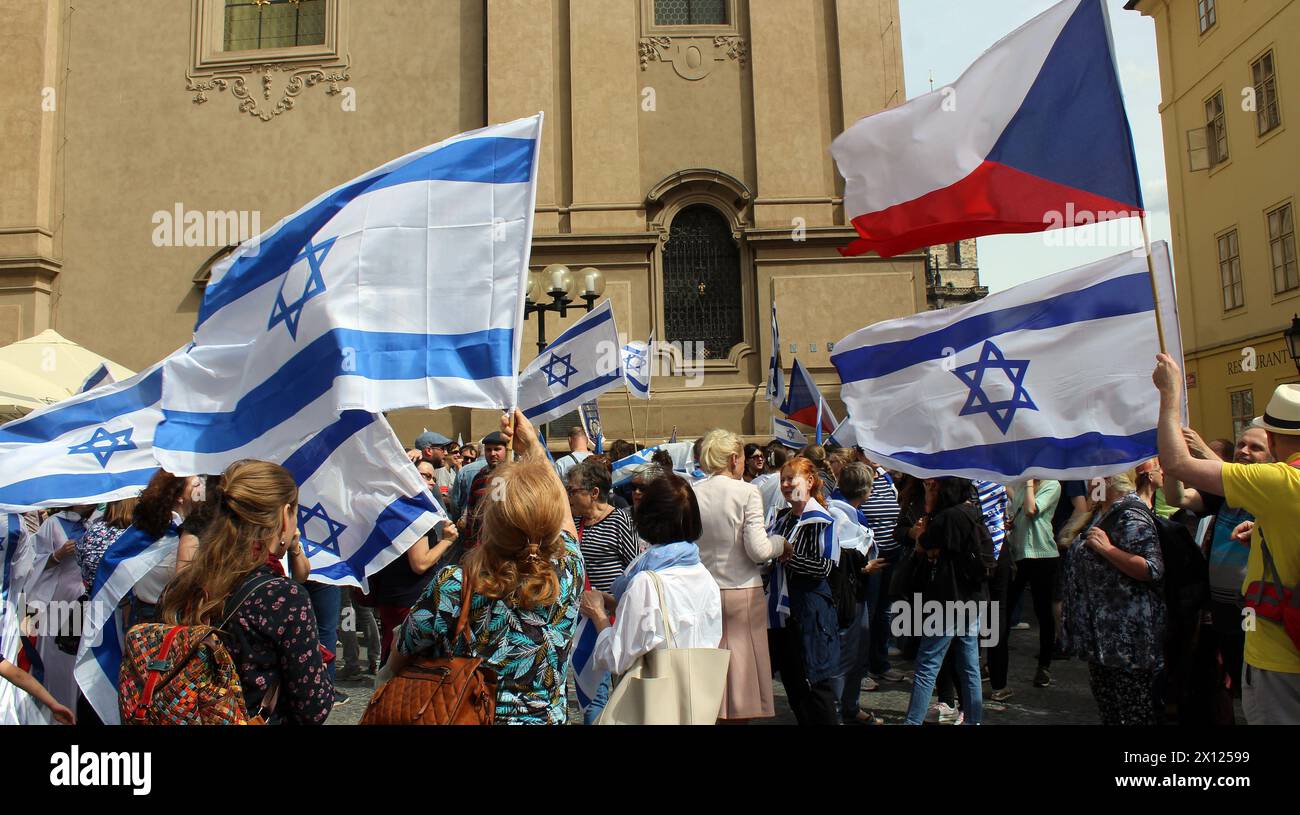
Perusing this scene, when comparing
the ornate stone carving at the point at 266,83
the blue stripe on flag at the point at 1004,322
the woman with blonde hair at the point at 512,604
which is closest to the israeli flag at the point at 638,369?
the blue stripe on flag at the point at 1004,322

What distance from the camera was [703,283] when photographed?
19.5 metres

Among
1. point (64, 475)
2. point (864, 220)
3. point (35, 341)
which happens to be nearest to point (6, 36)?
point (35, 341)

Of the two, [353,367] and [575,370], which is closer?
[353,367]

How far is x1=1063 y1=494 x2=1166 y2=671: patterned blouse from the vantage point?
511cm

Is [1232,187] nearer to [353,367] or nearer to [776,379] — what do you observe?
[776,379]

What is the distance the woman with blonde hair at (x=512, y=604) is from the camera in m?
3.04

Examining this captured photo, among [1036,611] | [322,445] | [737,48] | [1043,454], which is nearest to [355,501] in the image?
[322,445]

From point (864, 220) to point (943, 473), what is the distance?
1384mm

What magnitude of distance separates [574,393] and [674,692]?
5.29 meters

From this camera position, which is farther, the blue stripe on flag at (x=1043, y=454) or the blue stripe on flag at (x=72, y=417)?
the blue stripe on flag at (x=72, y=417)

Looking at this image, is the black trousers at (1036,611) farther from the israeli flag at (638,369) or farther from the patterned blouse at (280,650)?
the patterned blouse at (280,650)

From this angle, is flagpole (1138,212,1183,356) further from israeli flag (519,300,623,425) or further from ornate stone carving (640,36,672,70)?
ornate stone carving (640,36,672,70)

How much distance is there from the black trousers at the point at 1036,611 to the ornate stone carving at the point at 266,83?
1656cm
